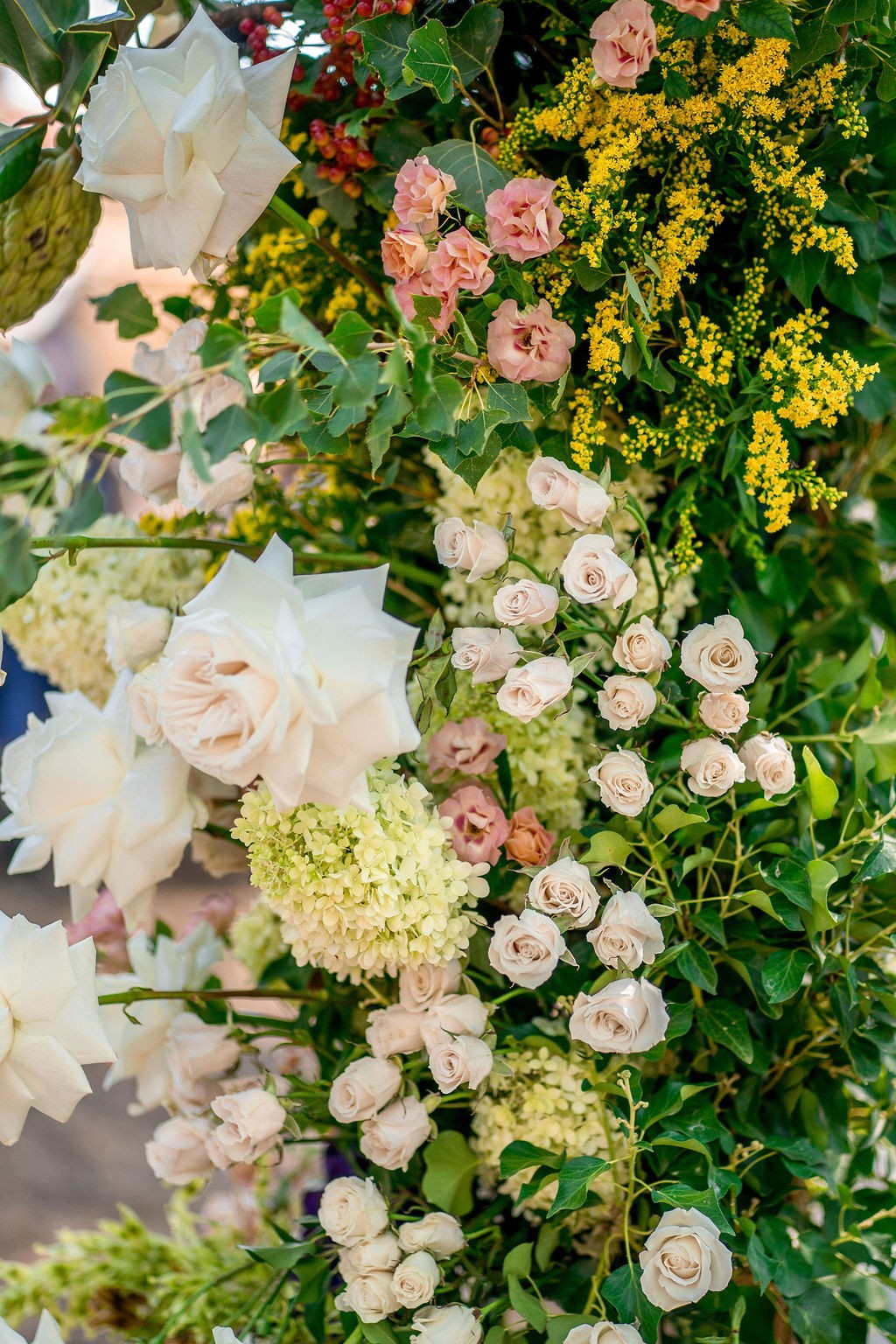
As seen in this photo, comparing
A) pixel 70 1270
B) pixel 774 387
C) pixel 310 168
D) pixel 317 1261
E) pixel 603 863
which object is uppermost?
pixel 310 168

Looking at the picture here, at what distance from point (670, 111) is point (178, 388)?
294mm

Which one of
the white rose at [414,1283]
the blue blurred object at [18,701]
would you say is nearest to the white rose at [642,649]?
the white rose at [414,1283]

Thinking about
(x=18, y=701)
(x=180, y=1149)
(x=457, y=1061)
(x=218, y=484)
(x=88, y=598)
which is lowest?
(x=18, y=701)

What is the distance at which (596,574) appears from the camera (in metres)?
0.51

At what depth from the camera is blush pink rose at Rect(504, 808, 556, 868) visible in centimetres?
57

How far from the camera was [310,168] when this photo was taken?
2.11ft

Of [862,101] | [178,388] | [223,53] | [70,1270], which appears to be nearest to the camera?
[178,388]

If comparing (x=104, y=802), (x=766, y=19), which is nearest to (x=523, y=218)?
(x=766, y=19)

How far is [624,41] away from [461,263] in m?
0.12

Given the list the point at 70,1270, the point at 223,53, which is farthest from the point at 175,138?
the point at 70,1270

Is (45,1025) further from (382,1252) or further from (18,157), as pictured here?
(18,157)

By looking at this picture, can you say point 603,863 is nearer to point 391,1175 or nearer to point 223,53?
point 391,1175

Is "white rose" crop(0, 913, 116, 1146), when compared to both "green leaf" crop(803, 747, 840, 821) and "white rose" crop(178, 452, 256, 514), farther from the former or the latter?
"green leaf" crop(803, 747, 840, 821)

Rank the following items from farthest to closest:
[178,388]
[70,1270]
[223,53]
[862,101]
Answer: [70,1270]
[862,101]
[223,53]
[178,388]
